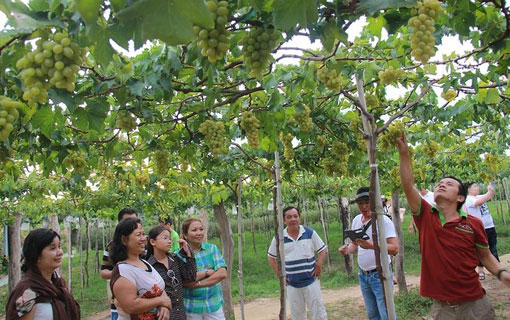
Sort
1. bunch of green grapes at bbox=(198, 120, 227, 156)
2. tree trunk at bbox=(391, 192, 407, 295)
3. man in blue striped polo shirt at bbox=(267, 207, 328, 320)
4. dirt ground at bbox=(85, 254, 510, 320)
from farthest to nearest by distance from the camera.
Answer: tree trunk at bbox=(391, 192, 407, 295) < dirt ground at bbox=(85, 254, 510, 320) < man in blue striped polo shirt at bbox=(267, 207, 328, 320) < bunch of green grapes at bbox=(198, 120, 227, 156)

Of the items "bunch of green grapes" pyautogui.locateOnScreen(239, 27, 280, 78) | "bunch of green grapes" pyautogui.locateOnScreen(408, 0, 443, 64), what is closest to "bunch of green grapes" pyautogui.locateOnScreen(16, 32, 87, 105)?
"bunch of green grapes" pyautogui.locateOnScreen(239, 27, 280, 78)

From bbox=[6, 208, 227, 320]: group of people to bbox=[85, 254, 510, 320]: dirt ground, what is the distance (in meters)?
4.42

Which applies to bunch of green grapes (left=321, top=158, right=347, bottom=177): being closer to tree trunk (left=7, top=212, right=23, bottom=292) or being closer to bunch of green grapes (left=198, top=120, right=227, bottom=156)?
bunch of green grapes (left=198, top=120, right=227, bottom=156)

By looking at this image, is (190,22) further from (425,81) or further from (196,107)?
(425,81)

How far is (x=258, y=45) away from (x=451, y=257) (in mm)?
2233

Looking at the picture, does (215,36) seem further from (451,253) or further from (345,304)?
(345,304)

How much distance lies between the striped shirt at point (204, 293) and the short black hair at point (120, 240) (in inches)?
35.4

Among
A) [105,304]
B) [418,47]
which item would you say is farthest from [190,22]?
[105,304]

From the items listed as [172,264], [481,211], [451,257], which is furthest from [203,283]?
[481,211]

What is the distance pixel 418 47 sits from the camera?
1577 mm

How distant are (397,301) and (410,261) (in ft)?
20.3

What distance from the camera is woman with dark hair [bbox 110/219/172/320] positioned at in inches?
106

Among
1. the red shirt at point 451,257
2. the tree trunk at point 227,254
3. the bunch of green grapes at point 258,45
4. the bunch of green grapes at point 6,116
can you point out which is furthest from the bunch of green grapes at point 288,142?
the tree trunk at point 227,254

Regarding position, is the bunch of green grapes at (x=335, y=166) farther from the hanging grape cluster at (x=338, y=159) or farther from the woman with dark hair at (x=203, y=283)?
the woman with dark hair at (x=203, y=283)
